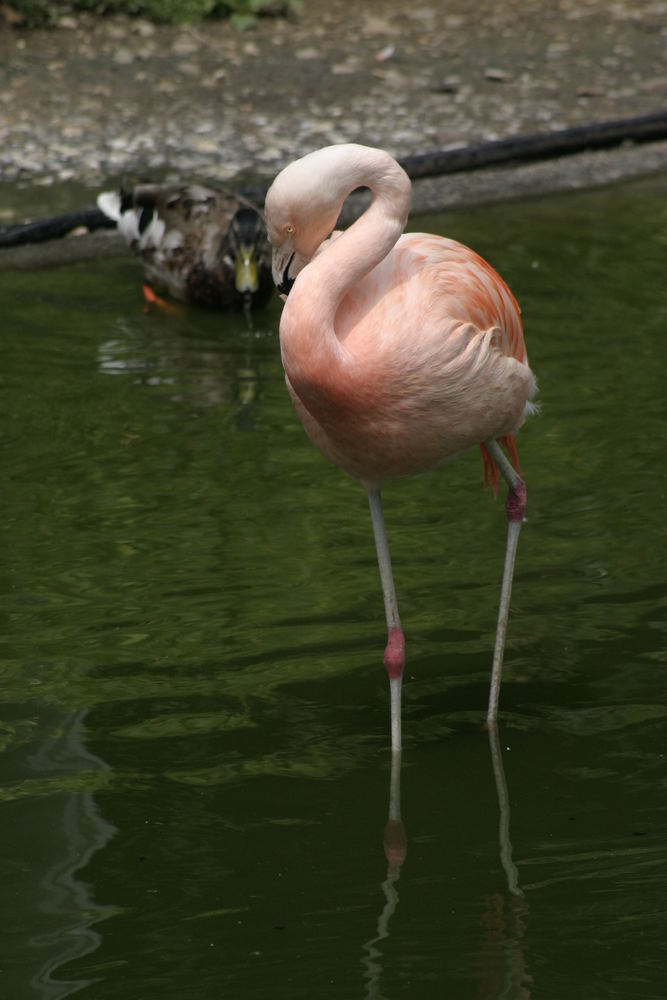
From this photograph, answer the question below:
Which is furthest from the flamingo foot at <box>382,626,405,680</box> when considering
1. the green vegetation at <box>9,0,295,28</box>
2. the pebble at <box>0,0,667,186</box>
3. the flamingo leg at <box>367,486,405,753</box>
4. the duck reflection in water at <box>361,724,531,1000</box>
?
the green vegetation at <box>9,0,295,28</box>

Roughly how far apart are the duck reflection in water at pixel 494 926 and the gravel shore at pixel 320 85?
18.0 ft

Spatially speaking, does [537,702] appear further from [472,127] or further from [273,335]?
[472,127]

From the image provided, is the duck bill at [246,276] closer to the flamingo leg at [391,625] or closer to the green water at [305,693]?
the green water at [305,693]

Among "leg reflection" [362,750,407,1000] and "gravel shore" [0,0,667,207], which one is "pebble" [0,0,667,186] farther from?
"leg reflection" [362,750,407,1000]

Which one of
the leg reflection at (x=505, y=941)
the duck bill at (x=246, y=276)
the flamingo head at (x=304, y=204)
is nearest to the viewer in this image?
the leg reflection at (x=505, y=941)

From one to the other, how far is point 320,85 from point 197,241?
2.82m

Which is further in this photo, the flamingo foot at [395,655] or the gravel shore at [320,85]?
the gravel shore at [320,85]

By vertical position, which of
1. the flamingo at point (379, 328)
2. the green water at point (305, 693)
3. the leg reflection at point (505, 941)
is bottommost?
the green water at point (305, 693)

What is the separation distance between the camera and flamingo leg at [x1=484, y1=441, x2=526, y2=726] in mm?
4031

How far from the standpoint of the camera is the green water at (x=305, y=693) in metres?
3.15

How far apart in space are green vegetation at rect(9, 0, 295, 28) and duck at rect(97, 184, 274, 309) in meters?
3.65

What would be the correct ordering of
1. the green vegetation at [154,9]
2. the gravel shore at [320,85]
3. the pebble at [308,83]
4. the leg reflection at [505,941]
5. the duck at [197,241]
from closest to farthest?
the leg reflection at [505,941], the duck at [197,241], the gravel shore at [320,85], the pebble at [308,83], the green vegetation at [154,9]

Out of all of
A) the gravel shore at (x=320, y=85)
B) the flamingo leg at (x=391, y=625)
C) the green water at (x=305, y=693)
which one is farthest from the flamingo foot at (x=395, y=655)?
the gravel shore at (x=320, y=85)

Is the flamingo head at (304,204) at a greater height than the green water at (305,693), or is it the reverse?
the flamingo head at (304,204)
